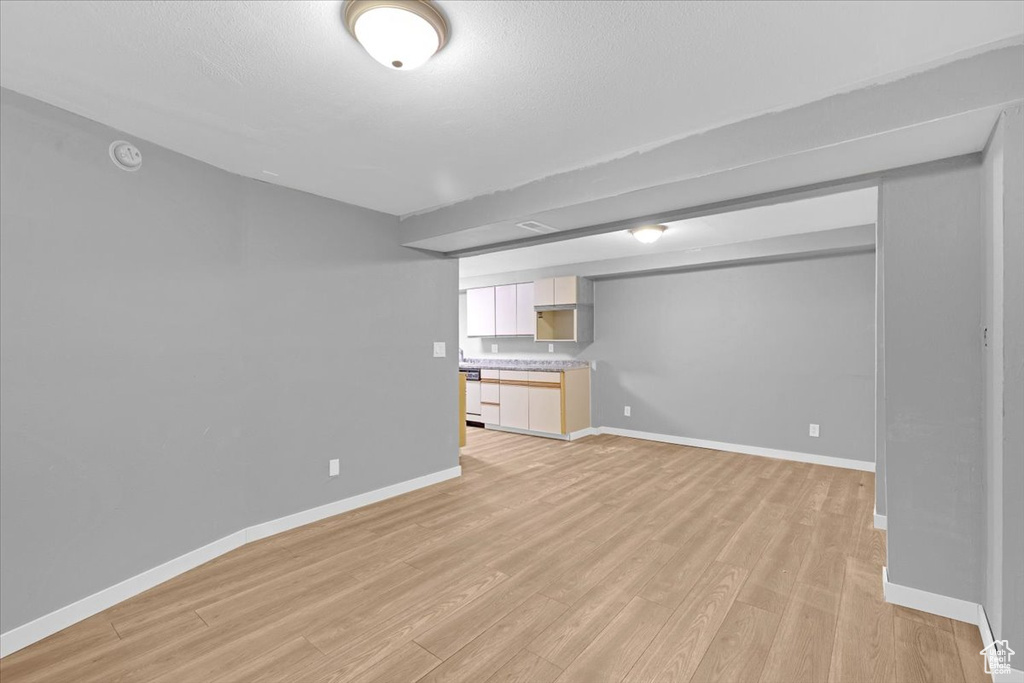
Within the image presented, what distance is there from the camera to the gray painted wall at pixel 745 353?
4340 mm

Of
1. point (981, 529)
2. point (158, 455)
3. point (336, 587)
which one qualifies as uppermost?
point (158, 455)

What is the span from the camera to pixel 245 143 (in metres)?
2.32

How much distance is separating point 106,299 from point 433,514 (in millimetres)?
2230

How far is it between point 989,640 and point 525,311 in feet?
16.9

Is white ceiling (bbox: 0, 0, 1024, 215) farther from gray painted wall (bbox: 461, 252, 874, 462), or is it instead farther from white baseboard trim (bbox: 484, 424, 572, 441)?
white baseboard trim (bbox: 484, 424, 572, 441)

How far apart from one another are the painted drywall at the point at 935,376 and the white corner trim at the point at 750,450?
105 inches

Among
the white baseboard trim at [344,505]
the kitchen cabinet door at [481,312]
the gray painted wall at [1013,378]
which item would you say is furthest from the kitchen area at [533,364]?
the gray painted wall at [1013,378]

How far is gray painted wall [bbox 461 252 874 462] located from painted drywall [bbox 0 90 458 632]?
3.13 m

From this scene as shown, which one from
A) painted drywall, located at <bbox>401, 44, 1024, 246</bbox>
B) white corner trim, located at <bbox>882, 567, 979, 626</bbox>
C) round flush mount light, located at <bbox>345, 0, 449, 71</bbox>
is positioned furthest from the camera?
white corner trim, located at <bbox>882, 567, 979, 626</bbox>

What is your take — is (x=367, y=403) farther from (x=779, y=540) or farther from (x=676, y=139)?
(x=779, y=540)

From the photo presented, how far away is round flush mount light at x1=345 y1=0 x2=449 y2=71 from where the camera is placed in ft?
4.44

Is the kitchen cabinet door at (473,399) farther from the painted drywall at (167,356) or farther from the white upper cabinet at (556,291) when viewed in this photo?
the painted drywall at (167,356)

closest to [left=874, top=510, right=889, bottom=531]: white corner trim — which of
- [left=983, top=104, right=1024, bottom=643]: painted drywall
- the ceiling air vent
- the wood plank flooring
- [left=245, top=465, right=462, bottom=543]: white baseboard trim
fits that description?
the wood plank flooring

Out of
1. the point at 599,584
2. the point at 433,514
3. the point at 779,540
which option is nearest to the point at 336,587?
the point at 433,514
